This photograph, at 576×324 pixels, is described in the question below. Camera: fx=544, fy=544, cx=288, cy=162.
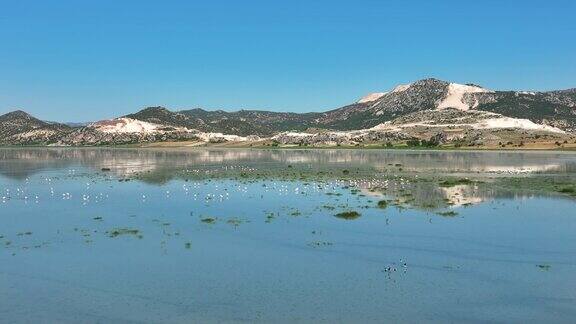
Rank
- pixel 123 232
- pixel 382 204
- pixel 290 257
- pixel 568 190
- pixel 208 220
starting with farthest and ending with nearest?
1. pixel 568 190
2. pixel 382 204
3. pixel 208 220
4. pixel 123 232
5. pixel 290 257

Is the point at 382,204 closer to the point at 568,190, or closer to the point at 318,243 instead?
the point at 318,243


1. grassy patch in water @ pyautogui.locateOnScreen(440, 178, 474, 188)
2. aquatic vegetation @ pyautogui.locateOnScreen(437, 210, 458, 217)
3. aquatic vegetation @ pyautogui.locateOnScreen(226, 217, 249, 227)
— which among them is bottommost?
aquatic vegetation @ pyautogui.locateOnScreen(226, 217, 249, 227)

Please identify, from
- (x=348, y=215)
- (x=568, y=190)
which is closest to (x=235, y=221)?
(x=348, y=215)

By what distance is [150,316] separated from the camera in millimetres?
22547

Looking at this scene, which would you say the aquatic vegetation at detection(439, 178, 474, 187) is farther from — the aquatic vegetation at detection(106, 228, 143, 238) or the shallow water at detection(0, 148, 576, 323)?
the aquatic vegetation at detection(106, 228, 143, 238)

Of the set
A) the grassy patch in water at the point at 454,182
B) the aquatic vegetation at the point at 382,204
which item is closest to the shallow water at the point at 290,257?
the aquatic vegetation at the point at 382,204

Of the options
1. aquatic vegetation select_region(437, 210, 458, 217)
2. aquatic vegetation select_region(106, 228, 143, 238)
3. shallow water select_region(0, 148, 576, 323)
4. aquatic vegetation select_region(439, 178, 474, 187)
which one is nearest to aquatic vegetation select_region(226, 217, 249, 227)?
shallow water select_region(0, 148, 576, 323)

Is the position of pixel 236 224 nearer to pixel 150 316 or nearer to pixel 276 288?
pixel 276 288

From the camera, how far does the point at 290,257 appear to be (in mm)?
32969

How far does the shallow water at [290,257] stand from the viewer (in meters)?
23.5

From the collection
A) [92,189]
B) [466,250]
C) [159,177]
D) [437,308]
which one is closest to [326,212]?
[466,250]

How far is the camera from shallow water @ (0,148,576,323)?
23.5 m

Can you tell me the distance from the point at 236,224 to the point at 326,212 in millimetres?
9658

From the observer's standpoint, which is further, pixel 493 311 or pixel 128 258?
pixel 128 258
